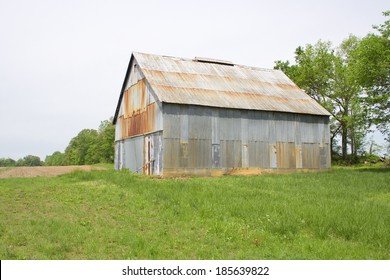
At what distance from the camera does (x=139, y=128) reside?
27359 millimetres

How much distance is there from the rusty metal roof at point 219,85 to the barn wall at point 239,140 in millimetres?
666

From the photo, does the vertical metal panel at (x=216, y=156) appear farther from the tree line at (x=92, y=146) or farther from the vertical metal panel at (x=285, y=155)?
the tree line at (x=92, y=146)

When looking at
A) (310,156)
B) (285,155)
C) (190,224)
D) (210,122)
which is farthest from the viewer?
(310,156)

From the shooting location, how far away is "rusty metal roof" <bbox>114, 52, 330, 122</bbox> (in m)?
25.5

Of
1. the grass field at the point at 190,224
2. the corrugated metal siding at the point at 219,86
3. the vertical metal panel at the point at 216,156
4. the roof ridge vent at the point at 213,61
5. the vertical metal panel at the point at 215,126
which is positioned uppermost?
the roof ridge vent at the point at 213,61

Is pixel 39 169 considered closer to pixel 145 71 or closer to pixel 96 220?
pixel 145 71

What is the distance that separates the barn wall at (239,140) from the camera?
77.7ft

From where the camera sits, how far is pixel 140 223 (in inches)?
417

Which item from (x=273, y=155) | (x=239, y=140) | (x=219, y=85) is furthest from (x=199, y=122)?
(x=273, y=155)

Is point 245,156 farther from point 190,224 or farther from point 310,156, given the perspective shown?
point 190,224

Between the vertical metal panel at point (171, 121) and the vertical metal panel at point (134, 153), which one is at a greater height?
the vertical metal panel at point (171, 121)

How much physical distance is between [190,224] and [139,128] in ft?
57.7

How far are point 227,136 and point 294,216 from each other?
48.4ft

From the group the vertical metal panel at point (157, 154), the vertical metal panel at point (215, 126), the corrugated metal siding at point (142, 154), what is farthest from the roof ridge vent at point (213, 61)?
the vertical metal panel at point (157, 154)
